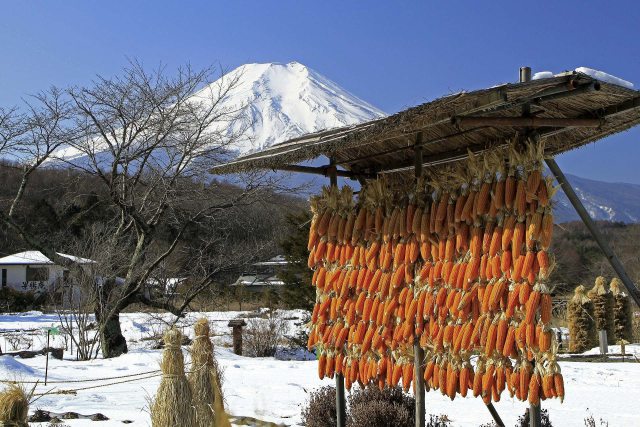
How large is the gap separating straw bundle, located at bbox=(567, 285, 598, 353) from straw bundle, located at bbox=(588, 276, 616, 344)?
184mm

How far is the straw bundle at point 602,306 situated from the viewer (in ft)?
60.7

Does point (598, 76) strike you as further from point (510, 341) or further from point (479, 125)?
point (510, 341)

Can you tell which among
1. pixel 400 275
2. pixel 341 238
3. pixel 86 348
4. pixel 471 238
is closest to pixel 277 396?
pixel 341 238

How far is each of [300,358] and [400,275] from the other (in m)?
13.5

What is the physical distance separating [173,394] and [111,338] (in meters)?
12.4

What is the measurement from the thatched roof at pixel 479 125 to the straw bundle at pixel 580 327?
41.5 ft

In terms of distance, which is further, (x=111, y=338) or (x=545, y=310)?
(x=111, y=338)

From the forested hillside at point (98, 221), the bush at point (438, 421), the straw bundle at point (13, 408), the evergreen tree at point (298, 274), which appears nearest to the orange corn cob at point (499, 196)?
the bush at point (438, 421)

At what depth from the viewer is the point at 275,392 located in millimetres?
10945

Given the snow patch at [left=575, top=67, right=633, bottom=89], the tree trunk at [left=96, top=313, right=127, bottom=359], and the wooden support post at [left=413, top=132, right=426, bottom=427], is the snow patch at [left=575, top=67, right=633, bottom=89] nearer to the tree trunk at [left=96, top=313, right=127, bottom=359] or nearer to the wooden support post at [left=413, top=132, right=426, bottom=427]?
the wooden support post at [left=413, top=132, right=426, bottom=427]

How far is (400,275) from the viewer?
234 inches

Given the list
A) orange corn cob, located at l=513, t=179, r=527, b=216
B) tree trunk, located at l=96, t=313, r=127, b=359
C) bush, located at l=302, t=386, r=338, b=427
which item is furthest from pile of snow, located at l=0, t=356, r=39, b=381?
orange corn cob, located at l=513, t=179, r=527, b=216

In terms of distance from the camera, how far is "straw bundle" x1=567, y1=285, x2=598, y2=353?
1814 cm

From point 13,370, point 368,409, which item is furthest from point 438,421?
point 13,370
